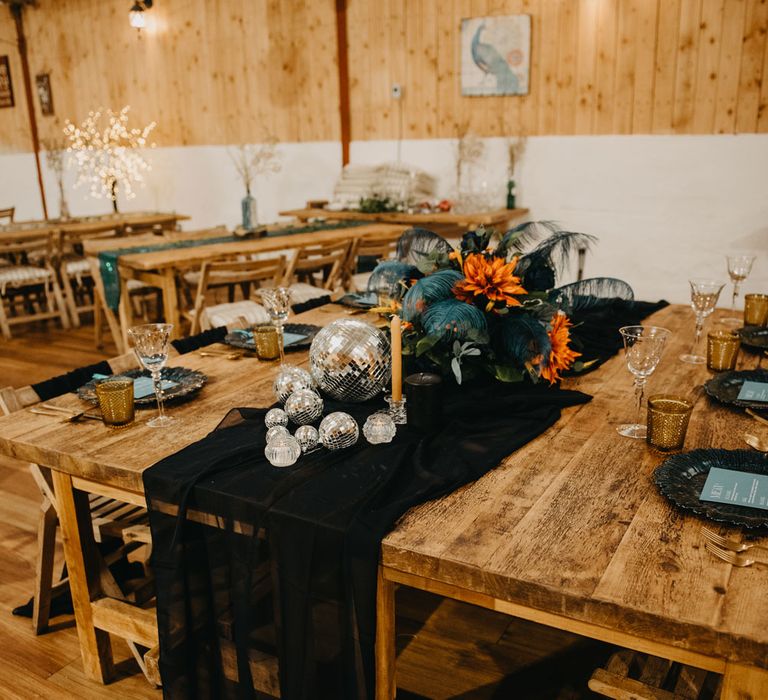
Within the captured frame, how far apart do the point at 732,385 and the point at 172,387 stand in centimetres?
131

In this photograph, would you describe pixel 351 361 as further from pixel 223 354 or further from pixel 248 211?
pixel 248 211

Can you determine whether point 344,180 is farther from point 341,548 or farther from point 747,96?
point 341,548

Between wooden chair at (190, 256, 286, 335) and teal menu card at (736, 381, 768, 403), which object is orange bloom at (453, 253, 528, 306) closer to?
teal menu card at (736, 381, 768, 403)

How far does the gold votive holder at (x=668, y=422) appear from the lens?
4.35 feet

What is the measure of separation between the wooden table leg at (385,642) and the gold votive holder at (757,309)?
1.52 meters

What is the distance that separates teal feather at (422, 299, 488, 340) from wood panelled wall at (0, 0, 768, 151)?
4.37 metres

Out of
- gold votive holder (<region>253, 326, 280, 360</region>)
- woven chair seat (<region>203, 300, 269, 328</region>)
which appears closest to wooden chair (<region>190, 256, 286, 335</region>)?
woven chair seat (<region>203, 300, 269, 328</region>)

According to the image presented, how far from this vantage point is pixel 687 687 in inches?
52.3

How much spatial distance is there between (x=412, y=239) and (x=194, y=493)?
3.45 feet

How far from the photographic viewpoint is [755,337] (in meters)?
2.02

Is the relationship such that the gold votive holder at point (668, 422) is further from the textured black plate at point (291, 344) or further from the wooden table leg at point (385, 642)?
the textured black plate at point (291, 344)

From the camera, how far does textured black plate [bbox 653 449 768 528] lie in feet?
3.50

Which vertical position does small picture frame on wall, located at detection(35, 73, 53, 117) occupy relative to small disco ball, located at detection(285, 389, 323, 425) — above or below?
above

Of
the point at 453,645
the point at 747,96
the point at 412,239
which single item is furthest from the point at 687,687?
the point at 747,96
